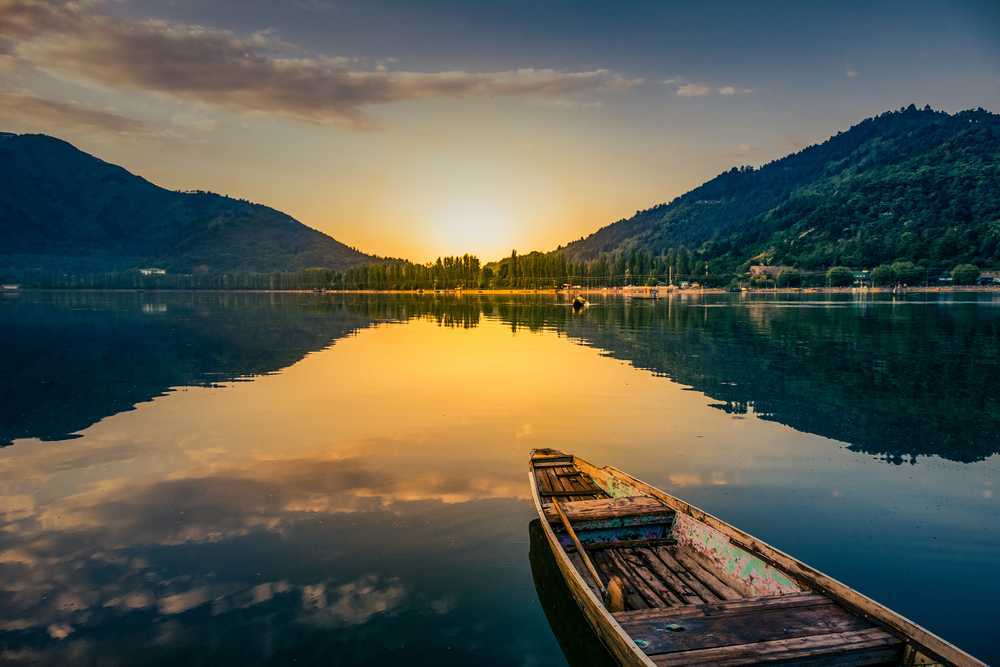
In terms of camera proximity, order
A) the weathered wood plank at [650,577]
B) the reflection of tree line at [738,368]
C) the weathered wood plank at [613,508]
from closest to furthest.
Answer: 1. the weathered wood plank at [650,577]
2. the weathered wood plank at [613,508]
3. the reflection of tree line at [738,368]

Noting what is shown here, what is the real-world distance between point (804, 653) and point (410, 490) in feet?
40.5

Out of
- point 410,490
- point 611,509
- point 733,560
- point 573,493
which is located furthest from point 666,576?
point 410,490

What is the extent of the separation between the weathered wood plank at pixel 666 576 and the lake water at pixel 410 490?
76.4 inches

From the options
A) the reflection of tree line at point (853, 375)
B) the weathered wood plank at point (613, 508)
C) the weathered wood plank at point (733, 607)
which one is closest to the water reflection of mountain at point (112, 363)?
the weathered wood plank at point (613, 508)

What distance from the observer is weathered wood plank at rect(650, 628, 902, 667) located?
8695mm

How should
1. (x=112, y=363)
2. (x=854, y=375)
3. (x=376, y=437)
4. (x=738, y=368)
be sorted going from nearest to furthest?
(x=376, y=437)
(x=854, y=375)
(x=738, y=368)
(x=112, y=363)

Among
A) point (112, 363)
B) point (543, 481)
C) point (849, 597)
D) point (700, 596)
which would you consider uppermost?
point (849, 597)

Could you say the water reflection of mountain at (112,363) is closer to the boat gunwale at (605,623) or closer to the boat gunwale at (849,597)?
the boat gunwale at (605,623)

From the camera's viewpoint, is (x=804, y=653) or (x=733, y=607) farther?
(x=733, y=607)

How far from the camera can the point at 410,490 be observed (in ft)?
62.1

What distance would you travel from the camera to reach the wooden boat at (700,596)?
8.84 metres

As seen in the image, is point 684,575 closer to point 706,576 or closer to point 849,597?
point 706,576

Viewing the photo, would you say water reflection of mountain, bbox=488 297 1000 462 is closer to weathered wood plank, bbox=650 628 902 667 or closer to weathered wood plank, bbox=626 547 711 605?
weathered wood plank, bbox=626 547 711 605

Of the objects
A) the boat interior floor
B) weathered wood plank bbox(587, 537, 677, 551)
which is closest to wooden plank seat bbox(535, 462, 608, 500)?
the boat interior floor
